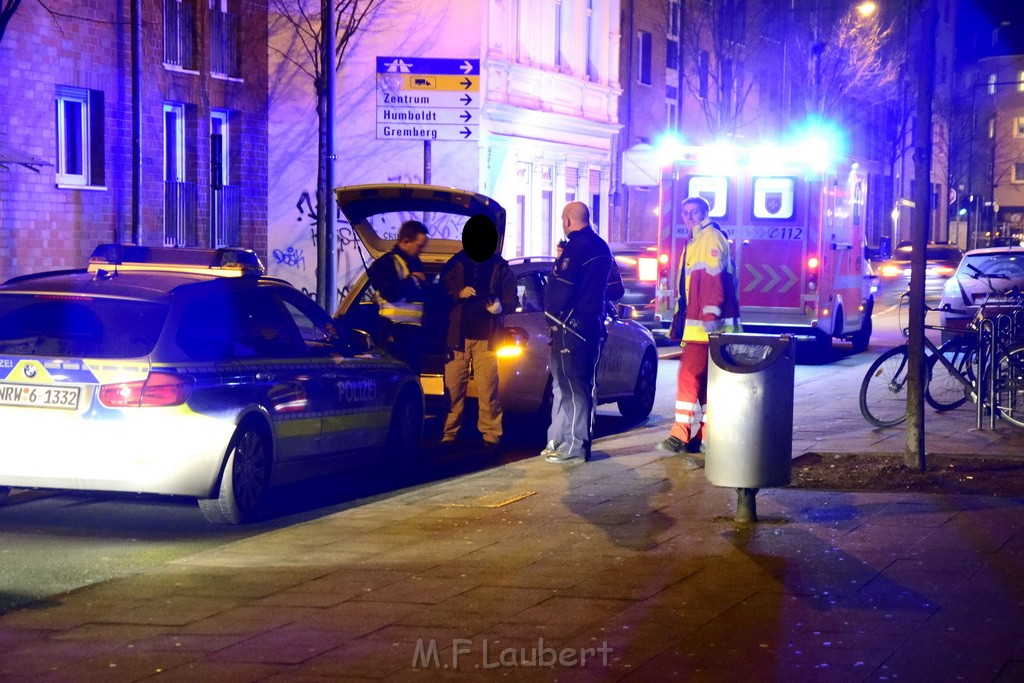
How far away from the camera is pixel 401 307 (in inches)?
493

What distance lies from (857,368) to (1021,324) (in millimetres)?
7027

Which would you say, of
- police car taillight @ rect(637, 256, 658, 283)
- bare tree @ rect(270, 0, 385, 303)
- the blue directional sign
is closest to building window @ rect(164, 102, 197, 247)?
bare tree @ rect(270, 0, 385, 303)

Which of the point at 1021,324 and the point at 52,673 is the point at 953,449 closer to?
the point at 1021,324

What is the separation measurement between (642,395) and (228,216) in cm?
1721

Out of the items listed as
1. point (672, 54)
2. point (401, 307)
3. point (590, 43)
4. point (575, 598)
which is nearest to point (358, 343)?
point (401, 307)

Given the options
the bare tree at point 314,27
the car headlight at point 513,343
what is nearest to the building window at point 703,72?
the bare tree at point 314,27

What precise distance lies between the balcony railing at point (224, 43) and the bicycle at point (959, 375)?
18.6 meters

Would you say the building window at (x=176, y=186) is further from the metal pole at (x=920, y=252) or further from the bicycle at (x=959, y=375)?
the metal pole at (x=920, y=252)

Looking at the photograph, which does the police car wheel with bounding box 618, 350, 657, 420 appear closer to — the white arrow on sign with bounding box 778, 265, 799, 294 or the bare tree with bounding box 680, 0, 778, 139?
the white arrow on sign with bounding box 778, 265, 799, 294

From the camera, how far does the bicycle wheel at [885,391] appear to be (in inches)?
526

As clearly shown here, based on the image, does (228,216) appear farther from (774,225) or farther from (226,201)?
(774,225)

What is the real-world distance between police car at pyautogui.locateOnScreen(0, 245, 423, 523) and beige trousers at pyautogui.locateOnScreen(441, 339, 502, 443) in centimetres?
281

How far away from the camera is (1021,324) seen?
1359 cm

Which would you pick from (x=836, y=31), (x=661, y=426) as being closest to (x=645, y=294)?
(x=661, y=426)
